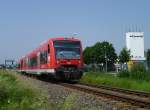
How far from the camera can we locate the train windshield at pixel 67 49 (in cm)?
2989

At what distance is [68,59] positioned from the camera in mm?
29672

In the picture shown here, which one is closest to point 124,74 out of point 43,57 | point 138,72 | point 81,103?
point 138,72

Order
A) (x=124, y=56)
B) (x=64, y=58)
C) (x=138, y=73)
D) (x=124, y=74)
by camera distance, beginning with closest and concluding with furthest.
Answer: (x=64, y=58)
(x=138, y=73)
(x=124, y=74)
(x=124, y=56)

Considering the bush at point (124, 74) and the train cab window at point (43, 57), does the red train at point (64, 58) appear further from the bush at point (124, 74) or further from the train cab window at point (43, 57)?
the bush at point (124, 74)

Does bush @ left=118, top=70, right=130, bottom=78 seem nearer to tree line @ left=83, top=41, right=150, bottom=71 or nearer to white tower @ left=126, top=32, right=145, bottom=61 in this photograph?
tree line @ left=83, top=41, right=150, bottom=71

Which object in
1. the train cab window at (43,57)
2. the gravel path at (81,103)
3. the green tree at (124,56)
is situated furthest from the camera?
the green tree at (124,56)

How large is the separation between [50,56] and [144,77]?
735 centimetres

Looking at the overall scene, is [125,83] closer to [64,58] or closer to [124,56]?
[64,58]

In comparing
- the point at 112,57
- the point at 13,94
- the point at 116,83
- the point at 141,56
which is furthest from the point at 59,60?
the point at 141,56

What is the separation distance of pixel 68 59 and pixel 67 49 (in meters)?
1.03

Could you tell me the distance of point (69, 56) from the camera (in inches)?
1177

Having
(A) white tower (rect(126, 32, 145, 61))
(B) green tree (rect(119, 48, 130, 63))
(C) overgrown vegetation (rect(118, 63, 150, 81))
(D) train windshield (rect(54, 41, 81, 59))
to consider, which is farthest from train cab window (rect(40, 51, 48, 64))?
(A) white tower (rect(126, 32, 145, 61))

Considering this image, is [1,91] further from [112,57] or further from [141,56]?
[141,56]

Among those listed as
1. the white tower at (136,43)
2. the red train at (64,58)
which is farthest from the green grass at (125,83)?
the white tower at (136,43)
